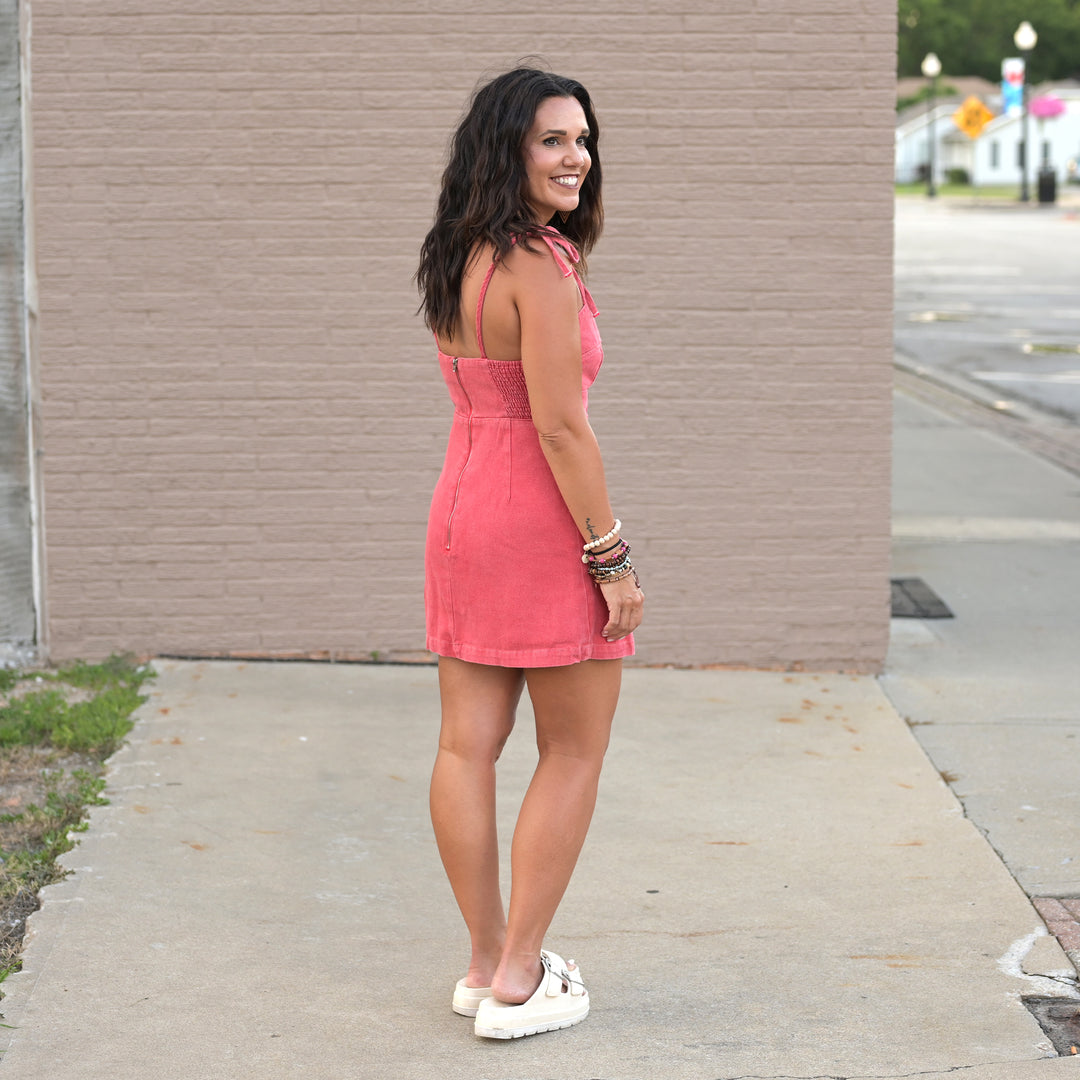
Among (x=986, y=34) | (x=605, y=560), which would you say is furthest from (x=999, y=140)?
(x=605, y=560)

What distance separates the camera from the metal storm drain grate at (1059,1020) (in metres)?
3.11

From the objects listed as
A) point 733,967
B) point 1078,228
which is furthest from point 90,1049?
point 1078,228

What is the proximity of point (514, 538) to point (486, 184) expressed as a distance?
2.23 feet

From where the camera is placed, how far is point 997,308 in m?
20.8

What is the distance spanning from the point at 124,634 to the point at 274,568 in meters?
0.63

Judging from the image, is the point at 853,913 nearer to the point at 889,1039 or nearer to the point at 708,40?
the point at 889,1039

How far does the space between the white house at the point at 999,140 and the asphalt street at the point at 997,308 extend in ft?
145

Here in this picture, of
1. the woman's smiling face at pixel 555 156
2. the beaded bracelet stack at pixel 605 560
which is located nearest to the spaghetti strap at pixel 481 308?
the woman's smiling face at pixel 555 156

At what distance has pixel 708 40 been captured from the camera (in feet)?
18.4

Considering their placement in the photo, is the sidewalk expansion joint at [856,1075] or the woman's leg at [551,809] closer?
the sidewalk expansion joint at [856,1075]

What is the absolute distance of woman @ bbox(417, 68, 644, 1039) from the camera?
2.92m

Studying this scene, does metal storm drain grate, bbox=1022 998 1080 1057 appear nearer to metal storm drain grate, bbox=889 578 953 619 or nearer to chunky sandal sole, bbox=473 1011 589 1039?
chunky sandal sole, bbox=473 1011 589 1039

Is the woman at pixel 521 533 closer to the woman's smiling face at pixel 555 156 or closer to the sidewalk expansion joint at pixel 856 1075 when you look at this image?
the woman's smiling face at pixel 555 156

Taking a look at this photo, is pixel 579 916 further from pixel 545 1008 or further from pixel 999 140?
pixel 999 140
